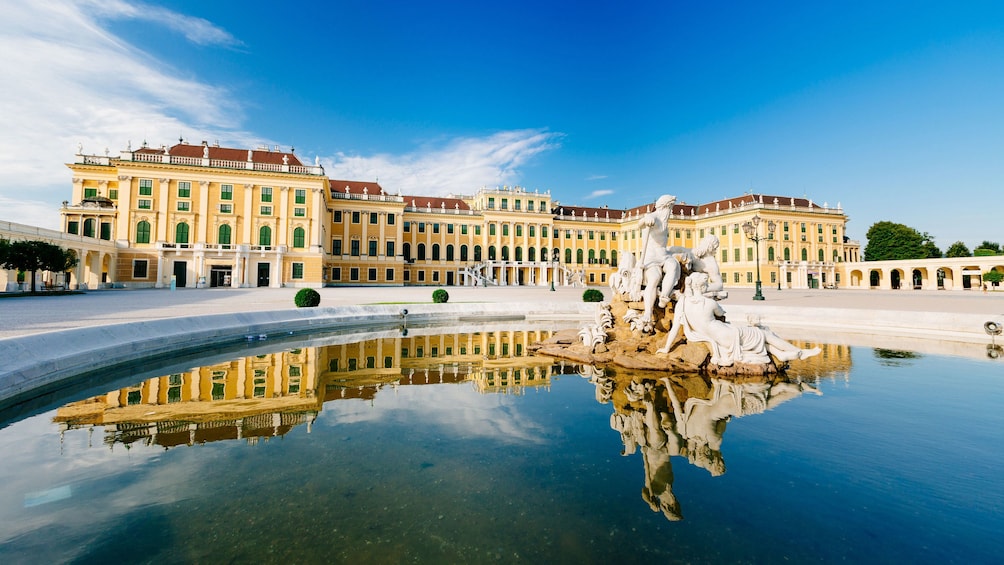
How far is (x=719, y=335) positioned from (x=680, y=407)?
2.42 metres

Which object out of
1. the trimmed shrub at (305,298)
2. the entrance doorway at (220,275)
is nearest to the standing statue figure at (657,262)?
the trimmed shrub at (305,298)

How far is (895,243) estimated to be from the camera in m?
53.7

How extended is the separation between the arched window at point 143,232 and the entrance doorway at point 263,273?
8.22 meters

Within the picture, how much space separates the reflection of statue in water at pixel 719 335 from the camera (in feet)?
21.6

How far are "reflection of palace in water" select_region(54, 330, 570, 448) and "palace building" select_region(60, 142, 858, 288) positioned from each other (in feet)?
85.2

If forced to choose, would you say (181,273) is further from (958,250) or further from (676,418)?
→ (958,250)

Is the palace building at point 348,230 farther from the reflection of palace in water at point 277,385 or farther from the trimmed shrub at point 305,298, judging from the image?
the reflection of palace in water at point 277,385

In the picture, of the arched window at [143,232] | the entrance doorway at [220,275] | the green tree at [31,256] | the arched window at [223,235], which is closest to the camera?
the green tree at [31,256]

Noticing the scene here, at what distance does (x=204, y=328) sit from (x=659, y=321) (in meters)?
9.27

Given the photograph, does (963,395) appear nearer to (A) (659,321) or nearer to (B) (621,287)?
(A) (659,321)

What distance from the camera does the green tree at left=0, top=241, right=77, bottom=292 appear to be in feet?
64.2

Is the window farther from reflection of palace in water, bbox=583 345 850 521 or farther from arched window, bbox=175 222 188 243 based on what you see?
reflection of palace in water, bbox=583 345 850 521

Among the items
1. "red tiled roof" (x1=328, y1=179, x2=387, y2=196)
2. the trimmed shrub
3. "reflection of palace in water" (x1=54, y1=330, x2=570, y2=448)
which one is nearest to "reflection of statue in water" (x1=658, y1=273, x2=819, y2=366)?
"reflection of palace in water" (x1=54, y1=330, x2=570, y2=448)

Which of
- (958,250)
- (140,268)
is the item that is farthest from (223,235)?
(958,250)
